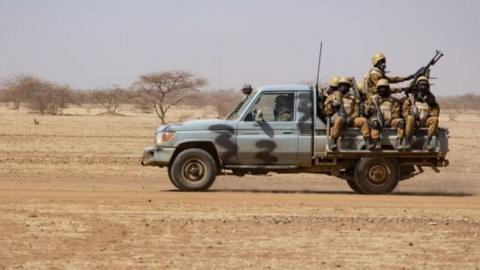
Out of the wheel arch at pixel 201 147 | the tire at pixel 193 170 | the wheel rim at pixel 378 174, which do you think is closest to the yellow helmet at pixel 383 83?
the wheel rim at pixel 378 174

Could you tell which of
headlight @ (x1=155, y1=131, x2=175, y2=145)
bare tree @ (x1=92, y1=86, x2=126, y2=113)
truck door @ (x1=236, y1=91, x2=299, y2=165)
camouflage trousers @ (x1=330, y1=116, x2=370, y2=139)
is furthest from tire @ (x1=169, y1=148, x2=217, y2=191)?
bare tree @ (x1=92, y1=86, x2=126, y2=113)

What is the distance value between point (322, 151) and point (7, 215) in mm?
5612

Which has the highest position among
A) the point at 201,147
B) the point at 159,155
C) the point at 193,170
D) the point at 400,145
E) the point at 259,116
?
the point at 259,116

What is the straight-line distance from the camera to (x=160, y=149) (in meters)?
15.4

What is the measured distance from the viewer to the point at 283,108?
50.1ft

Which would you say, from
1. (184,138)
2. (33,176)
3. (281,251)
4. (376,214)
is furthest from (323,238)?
(33,176)

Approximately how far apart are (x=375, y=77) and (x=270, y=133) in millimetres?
2059

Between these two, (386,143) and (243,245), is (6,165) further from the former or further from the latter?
(243,245)

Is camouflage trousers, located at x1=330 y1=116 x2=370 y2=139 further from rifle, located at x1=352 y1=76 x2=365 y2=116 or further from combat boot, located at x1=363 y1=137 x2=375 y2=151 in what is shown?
rifle, located at x1=352 y1=76 x2=365 y2=116

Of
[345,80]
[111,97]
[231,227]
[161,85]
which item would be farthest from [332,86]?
[111,97]

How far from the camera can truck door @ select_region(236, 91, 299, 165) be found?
15.2 metres

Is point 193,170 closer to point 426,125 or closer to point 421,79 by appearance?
point 426,125

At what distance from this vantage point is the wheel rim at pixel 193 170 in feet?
50.6

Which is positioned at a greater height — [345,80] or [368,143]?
[345,80]
